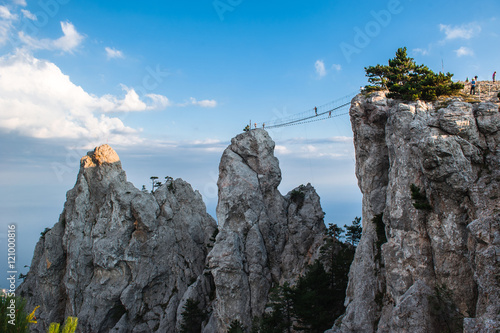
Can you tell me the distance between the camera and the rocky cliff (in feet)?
168

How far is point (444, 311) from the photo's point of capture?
993 inches

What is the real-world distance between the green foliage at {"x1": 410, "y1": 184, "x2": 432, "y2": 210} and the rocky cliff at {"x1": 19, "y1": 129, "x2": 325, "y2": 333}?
22540mm

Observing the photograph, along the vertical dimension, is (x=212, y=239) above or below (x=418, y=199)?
below

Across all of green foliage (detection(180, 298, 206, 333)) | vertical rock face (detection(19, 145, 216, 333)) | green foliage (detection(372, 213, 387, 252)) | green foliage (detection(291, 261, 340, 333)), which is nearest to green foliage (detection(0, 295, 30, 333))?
green foliage (detection(291, 261, 340, 333))

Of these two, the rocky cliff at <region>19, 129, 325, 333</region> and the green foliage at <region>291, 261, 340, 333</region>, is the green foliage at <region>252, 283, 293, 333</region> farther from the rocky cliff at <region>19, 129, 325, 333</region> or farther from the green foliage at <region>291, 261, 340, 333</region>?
the rocky cliff at <region>19, 129, 325, 333</region>

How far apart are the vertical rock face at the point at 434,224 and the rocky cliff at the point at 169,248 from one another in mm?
18541

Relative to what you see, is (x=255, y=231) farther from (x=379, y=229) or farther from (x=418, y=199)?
(x=418, y=199)

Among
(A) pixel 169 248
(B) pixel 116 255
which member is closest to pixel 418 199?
(A) pixel 169 248

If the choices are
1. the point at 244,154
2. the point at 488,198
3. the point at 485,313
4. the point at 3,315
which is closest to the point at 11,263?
the point at 3,315

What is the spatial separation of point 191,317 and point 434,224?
3711 centimetres

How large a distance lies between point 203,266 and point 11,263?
45.7 metres

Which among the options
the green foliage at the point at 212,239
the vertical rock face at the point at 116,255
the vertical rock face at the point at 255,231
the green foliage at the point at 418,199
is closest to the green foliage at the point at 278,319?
the vertical rock face at the point at 255,231

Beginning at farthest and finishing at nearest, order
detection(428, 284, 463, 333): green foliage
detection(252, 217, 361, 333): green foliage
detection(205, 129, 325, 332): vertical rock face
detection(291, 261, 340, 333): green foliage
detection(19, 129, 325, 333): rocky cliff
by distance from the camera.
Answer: detection(19, 129, 325, 333): rocky cliff
detection(205, 129, 325, 332): vertical rock face
detection(252, 217, 361, 333): green foliage
detection(291, 261, 340, 333): green foliage
detection(428, 284, 463, 333): green foliage

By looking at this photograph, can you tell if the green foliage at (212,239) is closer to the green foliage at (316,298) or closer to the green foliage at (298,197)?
the green foliage at (298,197)
